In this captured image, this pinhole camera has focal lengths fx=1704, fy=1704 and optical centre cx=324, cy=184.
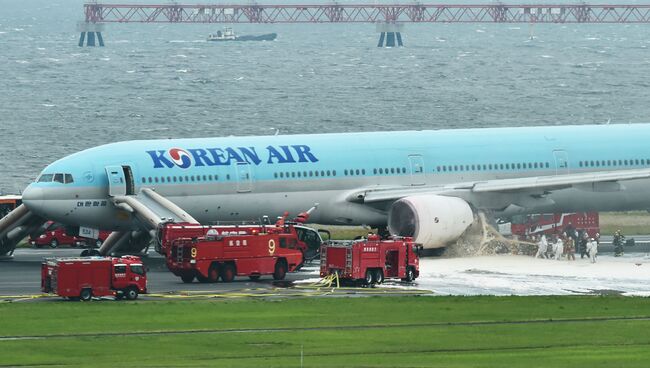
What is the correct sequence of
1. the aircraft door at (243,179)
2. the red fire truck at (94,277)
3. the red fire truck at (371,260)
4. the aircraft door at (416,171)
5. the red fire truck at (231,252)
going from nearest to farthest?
1. the red fire truck at (94,277)
2. the red fire truck at (371,260)
3. the red fire truck at (231,252)
4. the aircraft door at (243,179)
5. the aircraft door at (416,171)

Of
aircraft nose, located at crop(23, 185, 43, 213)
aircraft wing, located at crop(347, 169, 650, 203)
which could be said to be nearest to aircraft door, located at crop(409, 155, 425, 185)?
aircraft wing, located at crop(347, 169, 650, 203)

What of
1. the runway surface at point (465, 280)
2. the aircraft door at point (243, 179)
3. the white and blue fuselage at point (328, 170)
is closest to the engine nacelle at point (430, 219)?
the runway surface at point (465, 280)

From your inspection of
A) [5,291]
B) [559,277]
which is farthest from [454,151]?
[5,291]

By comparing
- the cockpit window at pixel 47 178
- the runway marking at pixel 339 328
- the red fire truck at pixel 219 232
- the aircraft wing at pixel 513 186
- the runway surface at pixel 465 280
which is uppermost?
the cockpit window at pixel 47 178

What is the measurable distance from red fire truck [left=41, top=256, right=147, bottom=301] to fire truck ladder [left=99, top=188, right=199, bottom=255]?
11184 millimetres

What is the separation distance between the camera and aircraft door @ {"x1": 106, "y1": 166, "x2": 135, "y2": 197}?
72.2 meters

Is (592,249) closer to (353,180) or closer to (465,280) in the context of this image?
(465,280)

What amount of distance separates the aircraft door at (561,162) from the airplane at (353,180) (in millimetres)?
47

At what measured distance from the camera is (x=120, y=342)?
4697cm

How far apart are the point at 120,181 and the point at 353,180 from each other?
10881 mm

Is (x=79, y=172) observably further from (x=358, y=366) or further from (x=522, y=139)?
(x=358, y=366)

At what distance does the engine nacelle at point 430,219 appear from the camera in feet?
242

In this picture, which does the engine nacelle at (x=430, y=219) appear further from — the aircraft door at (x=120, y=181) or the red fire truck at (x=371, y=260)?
the aircraft door at (x=120, y=181)

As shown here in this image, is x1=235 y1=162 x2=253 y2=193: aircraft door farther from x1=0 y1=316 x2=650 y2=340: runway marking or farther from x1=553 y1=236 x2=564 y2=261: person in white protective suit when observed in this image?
x1=0 y1=316 x2=650 y2=340: runway marking
